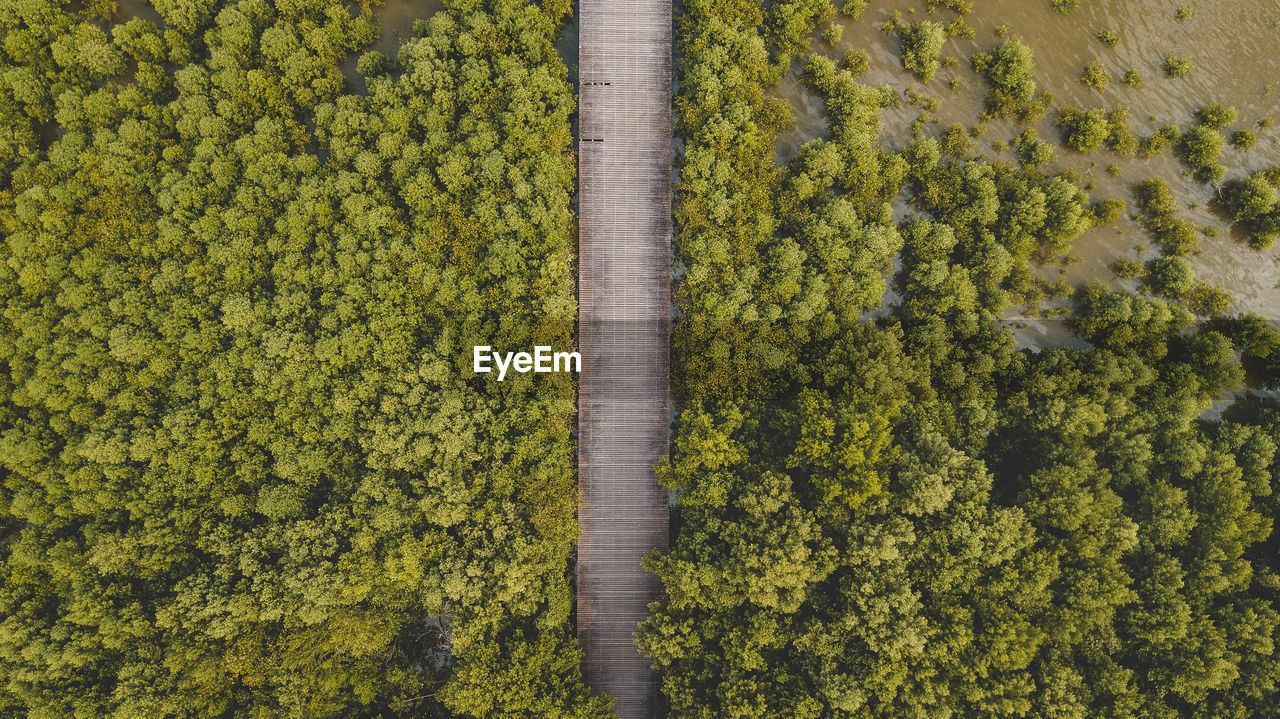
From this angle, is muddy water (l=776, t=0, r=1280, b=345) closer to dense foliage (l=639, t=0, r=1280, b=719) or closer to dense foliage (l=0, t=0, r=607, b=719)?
dense foliage (l=639, t=0, r=1280, b=719)

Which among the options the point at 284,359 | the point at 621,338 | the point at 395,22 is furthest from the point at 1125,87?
the point at 284,359

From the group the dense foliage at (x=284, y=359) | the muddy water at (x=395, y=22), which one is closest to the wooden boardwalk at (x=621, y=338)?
the dense foliage at (x=284, y=359)

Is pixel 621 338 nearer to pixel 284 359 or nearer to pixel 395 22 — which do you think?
pixel 284 359

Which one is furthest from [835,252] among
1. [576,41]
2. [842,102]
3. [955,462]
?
[576,41]

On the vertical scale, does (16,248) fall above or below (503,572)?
above

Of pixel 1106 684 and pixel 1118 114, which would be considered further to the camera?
pixel 1118 114

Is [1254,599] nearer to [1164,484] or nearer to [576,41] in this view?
[1164,484]
